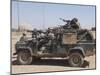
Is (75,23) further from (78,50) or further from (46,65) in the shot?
(46,65)

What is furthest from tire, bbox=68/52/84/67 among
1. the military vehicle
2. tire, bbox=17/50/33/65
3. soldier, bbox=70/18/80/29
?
tire, bbox=17/50/33/65

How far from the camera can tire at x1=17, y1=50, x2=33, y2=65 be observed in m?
3.09

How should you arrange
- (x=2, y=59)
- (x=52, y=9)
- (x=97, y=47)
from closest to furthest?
1. (x=2, y=59)
2. (x=52, y=9)
3. (x=97, y=47)

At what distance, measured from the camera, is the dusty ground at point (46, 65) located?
3045mm

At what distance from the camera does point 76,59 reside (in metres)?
3.32

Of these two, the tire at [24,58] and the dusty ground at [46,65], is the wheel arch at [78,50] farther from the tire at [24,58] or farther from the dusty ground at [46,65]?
the tire at [24,58]

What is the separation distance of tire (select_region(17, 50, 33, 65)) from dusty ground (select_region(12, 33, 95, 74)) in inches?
2.0

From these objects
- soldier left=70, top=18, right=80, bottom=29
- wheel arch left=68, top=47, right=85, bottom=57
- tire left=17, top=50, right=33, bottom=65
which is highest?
soldier left=70, top=18, right=80, bottom=29

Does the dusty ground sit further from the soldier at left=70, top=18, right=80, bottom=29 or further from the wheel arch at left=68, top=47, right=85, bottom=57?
the soldier at left=70, top=18, right=80, bottom=29

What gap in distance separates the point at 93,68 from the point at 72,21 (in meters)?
0.75

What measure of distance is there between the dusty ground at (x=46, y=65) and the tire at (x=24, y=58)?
0.05 metres

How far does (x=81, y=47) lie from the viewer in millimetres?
3346

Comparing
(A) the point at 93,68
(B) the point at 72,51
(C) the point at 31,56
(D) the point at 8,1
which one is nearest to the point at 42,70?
(C) the point at 31,56

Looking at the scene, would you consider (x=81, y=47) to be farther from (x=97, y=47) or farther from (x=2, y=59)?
(x=2, y=59)
